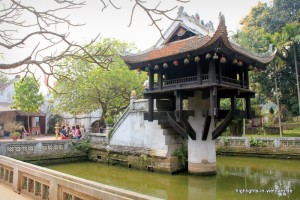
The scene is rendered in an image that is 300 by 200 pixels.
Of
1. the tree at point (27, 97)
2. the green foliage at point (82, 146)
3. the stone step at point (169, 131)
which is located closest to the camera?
the stone step at point (169, 131)

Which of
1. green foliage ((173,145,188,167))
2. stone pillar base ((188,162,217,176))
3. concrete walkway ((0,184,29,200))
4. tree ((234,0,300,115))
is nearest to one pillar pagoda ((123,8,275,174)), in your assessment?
stone pillar base ((188,162,217,176))

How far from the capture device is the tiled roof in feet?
29.9

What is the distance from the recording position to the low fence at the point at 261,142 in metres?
14.7

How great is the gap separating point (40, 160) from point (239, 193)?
10.5 meters

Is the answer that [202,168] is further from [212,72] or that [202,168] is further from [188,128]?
[212,72]

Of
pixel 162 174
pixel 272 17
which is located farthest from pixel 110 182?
pixel 272 17

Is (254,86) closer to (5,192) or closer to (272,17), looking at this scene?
(272,17)

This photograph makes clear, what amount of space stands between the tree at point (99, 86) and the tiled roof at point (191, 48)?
6.53 m

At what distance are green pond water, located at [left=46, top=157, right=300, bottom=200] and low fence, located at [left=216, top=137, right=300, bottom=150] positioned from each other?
1.02 m

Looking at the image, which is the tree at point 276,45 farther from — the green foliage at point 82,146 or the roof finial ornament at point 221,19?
the green foliage at point 82,146

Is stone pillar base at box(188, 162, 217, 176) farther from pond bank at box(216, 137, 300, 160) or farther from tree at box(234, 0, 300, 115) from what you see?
tree at box(234, 0, 300, 115)

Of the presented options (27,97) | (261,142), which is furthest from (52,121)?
(261,142)

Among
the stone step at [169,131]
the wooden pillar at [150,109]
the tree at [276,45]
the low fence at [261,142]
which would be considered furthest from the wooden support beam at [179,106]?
the tree at [276,45]

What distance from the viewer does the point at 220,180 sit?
10.7 m
